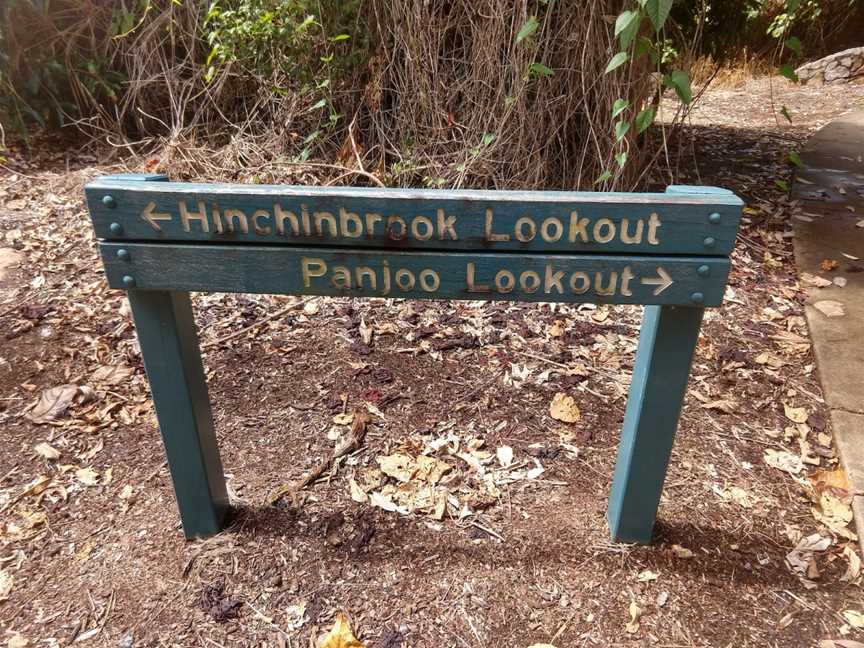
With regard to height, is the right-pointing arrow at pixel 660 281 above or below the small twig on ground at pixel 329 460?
above

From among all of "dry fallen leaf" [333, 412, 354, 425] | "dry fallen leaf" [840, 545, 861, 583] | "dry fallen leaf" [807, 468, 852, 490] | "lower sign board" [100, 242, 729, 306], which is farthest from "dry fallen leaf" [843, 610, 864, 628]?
"dry fallen leaf" [333, 412, 354, 425]

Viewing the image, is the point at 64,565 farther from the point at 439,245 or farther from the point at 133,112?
the point at 133,112

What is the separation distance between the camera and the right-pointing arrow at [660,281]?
1475 millimetres

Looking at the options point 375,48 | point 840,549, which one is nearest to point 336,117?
point 375,48

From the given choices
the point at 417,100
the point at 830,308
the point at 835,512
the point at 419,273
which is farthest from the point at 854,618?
the point at 417,100

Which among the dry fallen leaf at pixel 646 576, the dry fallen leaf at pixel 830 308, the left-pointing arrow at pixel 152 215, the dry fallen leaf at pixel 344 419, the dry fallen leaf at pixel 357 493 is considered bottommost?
the dry fallen leaf at pixel 646 576

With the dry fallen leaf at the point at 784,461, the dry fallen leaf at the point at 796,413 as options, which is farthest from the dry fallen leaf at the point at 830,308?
the dry fallen leaf at the point at 784,461

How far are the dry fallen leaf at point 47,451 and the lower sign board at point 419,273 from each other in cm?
117

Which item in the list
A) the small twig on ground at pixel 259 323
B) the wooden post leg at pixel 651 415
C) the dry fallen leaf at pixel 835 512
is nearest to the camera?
the wooden post leg at pixel 651 415

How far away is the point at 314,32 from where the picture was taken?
3.87m

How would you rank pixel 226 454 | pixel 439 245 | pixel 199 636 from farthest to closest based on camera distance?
pixel 226 454, pixel 199 636, pixel 439 245

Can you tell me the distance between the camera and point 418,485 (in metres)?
2.18

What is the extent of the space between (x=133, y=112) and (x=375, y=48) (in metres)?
2.22

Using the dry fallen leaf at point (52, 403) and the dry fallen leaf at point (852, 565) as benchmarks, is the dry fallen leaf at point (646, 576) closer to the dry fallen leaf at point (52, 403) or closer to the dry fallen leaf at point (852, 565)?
the dry fallen leaf at point (852, 565)
